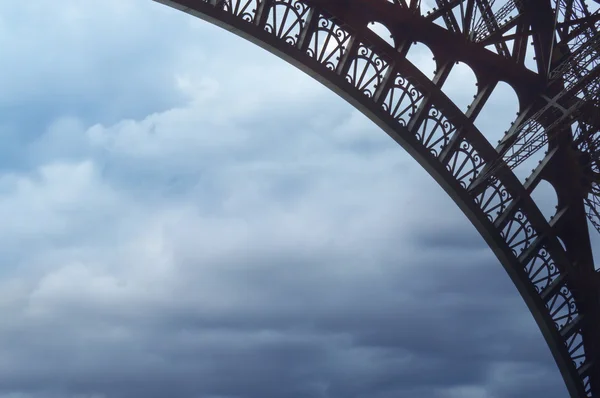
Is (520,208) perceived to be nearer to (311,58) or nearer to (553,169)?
(553,169)

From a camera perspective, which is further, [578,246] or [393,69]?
[578,246]

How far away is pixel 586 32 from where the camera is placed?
58.6 feet

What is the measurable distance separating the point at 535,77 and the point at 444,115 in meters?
1.99

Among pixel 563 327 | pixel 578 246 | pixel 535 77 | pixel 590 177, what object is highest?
pixel 535 77

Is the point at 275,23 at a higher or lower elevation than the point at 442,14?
lower

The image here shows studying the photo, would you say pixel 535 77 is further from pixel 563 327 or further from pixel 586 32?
pixel 563 327

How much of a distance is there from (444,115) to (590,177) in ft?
11.4

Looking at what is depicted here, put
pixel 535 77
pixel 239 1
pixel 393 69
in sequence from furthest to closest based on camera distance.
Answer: pixel 535 77, pixel 393 69, pixel 239 1

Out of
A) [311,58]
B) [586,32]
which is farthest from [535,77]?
[311,58]

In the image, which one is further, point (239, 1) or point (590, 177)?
point (590, 177)

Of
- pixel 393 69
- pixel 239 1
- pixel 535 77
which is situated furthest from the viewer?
pixel 535 77

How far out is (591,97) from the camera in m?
15.8

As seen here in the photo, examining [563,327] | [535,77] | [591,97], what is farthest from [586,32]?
[563,327]

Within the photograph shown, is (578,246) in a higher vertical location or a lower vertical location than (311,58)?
lower
